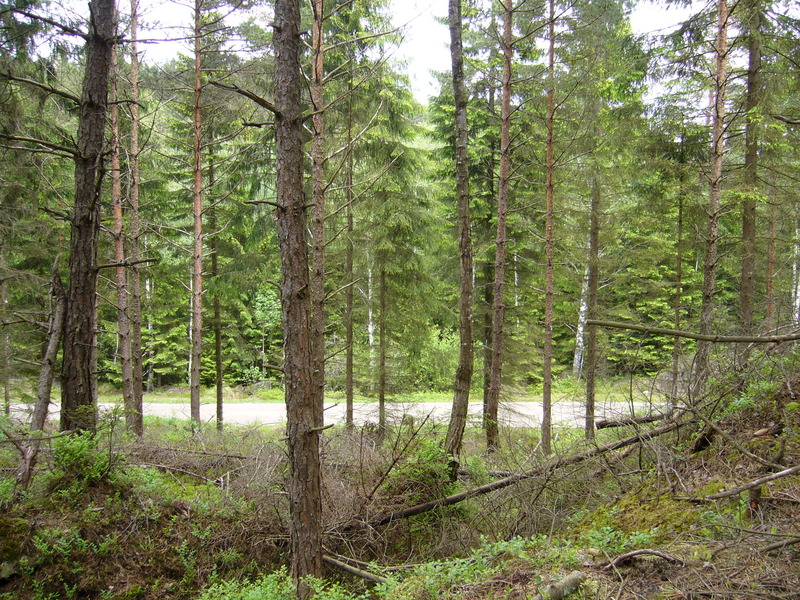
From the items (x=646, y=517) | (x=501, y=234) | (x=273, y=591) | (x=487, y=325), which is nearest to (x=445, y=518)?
(x=273, y=591)

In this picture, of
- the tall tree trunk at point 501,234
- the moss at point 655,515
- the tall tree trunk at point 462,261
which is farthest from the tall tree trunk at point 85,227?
the tall tree trunk at point 501,234

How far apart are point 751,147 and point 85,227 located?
1287 cm

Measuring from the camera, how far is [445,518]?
6156 millimetres

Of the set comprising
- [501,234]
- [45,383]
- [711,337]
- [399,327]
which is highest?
[501,234]

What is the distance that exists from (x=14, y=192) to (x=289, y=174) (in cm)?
1124

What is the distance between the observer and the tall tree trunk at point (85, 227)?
579cm

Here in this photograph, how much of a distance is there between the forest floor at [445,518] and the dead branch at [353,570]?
4 cm

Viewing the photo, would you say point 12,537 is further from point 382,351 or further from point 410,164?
point 410,164

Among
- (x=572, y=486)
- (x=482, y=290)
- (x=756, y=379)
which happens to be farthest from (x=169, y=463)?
(x=482, y=290)

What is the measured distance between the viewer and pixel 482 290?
580 inches

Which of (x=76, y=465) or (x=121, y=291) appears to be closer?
(x=76, y=465)

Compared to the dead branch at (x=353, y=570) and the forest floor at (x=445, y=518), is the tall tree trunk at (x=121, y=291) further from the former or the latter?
the dead branch at (x=353, y=570)

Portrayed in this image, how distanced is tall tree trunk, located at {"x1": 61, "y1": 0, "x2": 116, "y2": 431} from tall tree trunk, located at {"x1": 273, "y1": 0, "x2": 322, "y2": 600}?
108 inches

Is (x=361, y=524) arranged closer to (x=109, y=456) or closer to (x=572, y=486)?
(x=572, y=486)
